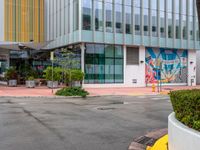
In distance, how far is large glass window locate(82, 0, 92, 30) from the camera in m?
29.8

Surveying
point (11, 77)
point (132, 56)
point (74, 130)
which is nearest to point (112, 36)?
point (132, 56)

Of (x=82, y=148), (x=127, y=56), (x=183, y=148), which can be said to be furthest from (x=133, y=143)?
(x=127, y=56)

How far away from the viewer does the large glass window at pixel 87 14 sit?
29.8 m

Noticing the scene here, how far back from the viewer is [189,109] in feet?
18.1

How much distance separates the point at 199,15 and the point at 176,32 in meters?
31.1

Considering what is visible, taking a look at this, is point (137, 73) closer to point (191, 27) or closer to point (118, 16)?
point (118, 16)

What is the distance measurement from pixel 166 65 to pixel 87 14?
41.2 feet

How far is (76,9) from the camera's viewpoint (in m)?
30.4

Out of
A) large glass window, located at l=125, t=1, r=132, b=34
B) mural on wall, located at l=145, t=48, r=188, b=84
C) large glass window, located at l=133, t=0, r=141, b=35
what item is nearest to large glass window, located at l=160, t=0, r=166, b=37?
mural on wall, located at l=145, t=48, r=188, b=84

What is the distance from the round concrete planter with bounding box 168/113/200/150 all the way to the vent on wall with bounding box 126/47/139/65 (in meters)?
27.9

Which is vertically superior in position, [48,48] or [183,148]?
[48,48]

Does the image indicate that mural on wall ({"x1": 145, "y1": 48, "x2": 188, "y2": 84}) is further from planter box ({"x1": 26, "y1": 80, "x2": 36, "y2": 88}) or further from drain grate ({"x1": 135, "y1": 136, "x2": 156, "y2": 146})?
drain grate ({"x1": 135, "y1": 136, "x2": 156, "y2": 146})

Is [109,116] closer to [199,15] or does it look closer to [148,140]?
[148,140]

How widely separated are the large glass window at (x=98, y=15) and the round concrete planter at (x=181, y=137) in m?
25.0
